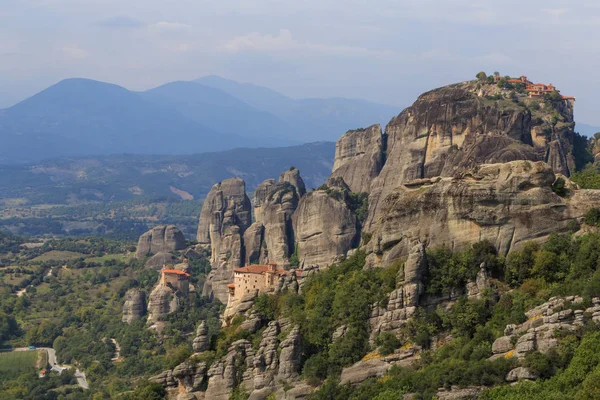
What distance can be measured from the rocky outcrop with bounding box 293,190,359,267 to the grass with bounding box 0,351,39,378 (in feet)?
72.1

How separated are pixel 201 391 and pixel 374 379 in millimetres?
10069

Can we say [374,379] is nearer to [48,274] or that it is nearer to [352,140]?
[352,140]

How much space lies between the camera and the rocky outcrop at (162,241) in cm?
10669

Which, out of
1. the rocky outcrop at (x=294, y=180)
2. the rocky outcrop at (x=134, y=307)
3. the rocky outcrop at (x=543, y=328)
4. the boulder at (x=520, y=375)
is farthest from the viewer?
the rocky outcrop at (x=294, y=180)

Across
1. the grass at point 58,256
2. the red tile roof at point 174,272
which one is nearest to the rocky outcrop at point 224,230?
the red tile roof at point 174,272

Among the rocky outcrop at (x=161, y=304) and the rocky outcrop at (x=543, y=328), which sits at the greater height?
the rocky outcrop at (x=543, y=328)

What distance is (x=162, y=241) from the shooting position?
107 m

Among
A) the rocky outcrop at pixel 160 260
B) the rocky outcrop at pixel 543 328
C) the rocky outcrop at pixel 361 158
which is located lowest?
the rocky outcrop at pixel 160 260

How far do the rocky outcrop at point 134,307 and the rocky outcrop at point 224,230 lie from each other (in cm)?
524

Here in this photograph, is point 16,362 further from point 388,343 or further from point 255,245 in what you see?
point 388,343

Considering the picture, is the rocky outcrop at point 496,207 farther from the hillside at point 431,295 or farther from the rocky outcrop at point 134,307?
the rocky outcrop at point 134,307

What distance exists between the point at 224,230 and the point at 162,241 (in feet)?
36.1

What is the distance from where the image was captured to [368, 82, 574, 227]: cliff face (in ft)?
247

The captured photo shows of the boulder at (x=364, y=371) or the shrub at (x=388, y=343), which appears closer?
the boulder at (x=364, y=371)
